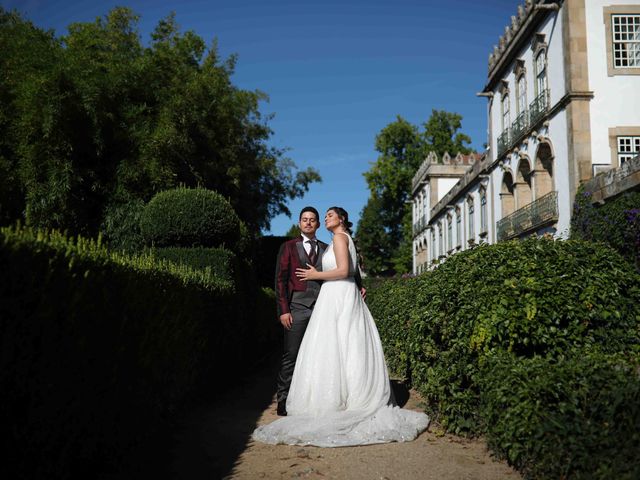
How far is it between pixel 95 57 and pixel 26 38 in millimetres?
2278

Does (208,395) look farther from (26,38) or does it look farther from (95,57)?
(26,38)

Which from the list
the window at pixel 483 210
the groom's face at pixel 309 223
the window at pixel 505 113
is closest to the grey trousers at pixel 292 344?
the groom's face at pixel 309 223

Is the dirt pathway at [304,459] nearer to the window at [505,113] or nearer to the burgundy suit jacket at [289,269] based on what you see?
the burgundy suit jacket at [289,269]

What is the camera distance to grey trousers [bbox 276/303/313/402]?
6.91m

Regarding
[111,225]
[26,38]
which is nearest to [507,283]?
[111,225]

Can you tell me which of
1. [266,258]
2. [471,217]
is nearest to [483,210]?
[471,217]

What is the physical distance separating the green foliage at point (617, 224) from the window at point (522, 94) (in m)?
8.99

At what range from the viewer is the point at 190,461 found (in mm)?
4773

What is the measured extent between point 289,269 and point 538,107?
69.1 ft

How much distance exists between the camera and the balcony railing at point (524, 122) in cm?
2432

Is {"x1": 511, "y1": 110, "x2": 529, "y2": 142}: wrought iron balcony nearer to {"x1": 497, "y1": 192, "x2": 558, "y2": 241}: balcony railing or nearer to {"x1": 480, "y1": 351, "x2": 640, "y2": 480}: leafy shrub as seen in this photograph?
{"x1": 497, "y1": 192, "x2": 558, "y2": 241}: balcony railing

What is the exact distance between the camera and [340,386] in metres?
Result: 6.13

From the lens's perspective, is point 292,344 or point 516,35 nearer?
point 292,344

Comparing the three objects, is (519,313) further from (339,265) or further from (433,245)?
(433,245)
